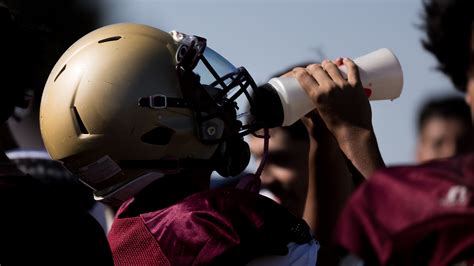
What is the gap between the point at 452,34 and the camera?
7.73 ft

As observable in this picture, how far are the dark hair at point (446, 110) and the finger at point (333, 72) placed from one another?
1738 mm

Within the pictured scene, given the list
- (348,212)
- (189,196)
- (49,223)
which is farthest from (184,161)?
(348,212)

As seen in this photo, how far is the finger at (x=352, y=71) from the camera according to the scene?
10.4 ft

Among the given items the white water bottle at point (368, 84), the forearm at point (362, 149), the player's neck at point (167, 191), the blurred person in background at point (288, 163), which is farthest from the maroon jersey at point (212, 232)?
the blurred person in background at point (288, 163)

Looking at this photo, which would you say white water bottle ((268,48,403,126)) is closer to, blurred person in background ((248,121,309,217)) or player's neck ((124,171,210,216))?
player's neck ((124,171,210,216))

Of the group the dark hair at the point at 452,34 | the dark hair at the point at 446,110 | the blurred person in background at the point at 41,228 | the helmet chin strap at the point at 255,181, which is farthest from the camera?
the dark hair at the point at 446,110

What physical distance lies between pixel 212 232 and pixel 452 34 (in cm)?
114

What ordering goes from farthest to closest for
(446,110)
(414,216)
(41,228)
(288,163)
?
(446,110) < (288,163) < (41,228) < (414,216)

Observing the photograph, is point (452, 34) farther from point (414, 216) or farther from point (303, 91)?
point (303, 91)

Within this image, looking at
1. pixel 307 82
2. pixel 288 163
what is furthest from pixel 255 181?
pixel 288 163

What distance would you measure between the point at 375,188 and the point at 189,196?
4.43 feet

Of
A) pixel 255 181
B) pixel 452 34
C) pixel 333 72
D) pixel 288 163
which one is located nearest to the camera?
pixel 452 34

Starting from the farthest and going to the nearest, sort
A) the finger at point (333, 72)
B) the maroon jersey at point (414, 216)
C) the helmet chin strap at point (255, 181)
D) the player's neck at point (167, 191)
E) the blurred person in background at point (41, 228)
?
the helmet chin strap at point (255, 181) < the player's neck at point (167, 191) < the finger at point (333, 72) < the blurred person in background at point (41, 228) < the maroon jersey at point (414, 216)

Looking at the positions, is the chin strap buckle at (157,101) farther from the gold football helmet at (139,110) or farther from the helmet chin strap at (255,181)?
the helmet chin strap at (255,181)
